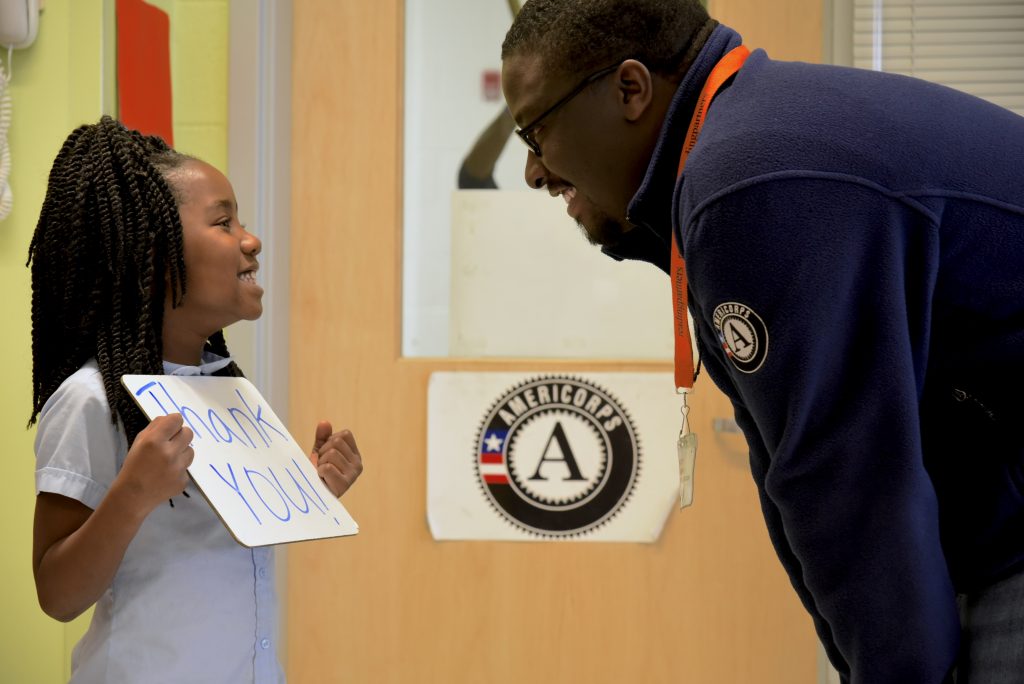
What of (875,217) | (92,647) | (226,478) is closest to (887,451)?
(875,217)

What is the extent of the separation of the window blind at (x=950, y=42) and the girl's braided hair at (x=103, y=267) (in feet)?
5.13

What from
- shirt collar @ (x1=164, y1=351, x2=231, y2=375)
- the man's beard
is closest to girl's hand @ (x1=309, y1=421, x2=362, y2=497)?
shirt collar @ (x1=164, y1=351, x2=231, y2=375)

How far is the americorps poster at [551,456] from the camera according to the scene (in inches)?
90.4

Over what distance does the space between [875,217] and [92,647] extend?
3.31 ft

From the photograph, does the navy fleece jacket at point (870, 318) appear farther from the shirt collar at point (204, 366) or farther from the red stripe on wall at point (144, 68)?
the red stripe on wall at point (144, 68)

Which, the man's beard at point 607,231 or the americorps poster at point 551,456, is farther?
the americorps poster at point 551,456

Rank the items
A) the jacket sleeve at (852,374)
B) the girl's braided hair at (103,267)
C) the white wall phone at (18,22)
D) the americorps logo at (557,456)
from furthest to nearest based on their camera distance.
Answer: the americorps logo at (557,456) → the white wall phone at (18,22) → the girl's braided hair at (103,267) → the jacket sleeve at (852,374)

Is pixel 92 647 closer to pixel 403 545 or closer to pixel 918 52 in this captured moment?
pixel 403 545

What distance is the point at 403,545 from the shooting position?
7.63 ft

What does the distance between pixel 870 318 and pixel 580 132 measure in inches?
14.8

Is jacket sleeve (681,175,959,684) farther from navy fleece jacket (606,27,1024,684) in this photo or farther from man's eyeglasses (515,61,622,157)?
A: man's eyeglasses (515,61,622,157)

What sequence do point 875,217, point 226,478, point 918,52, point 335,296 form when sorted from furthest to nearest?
point 335,296 → point 918,52 → point 226,478 → point 875,217

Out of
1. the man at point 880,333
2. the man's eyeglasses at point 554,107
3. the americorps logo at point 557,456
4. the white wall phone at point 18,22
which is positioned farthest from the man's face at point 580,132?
the americorps logo at point 557,456

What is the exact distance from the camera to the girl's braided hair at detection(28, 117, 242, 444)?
4.28 ft
